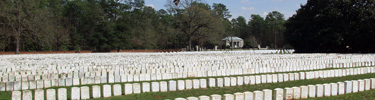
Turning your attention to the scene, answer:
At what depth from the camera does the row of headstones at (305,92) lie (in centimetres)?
507

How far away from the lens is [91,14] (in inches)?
2080

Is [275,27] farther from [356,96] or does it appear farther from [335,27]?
[356,96]

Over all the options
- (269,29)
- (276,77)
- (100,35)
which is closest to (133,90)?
(276,77)

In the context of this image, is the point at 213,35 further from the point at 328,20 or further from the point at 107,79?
the point at 107,79

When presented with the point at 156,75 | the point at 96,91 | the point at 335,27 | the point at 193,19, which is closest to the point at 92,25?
the point at 193,19

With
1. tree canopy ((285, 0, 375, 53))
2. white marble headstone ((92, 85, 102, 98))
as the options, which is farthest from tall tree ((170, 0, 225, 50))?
white marble headstone ((92, 85, 102, 98))

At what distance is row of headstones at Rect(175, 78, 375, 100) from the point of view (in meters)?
5.07

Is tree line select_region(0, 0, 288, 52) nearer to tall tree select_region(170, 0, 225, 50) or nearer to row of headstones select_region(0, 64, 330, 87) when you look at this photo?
tall tree select_region(170, 0, 225, 50)

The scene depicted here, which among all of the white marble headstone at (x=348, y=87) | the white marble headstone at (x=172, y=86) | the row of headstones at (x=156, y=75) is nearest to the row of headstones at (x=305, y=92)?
the white marble headstone at (x=348, y=87)

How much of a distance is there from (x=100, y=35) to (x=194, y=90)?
153 ft

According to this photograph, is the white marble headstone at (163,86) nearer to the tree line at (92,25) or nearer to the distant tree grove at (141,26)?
the distant tree grove at (141,26)

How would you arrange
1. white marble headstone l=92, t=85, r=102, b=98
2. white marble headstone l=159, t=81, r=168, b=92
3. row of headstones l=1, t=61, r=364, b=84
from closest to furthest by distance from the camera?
1. white marble headstone l=92, t=85, r=102, b=98
2. white marble headstone l=159, t=81, r=168, b=92
3. row of headstones l=1, t=61, r=364, b=84

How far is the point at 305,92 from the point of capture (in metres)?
6.14

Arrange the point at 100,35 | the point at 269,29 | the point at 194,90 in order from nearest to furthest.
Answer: the point at 194,90 < the point at 100,35 < the point at 269,29
